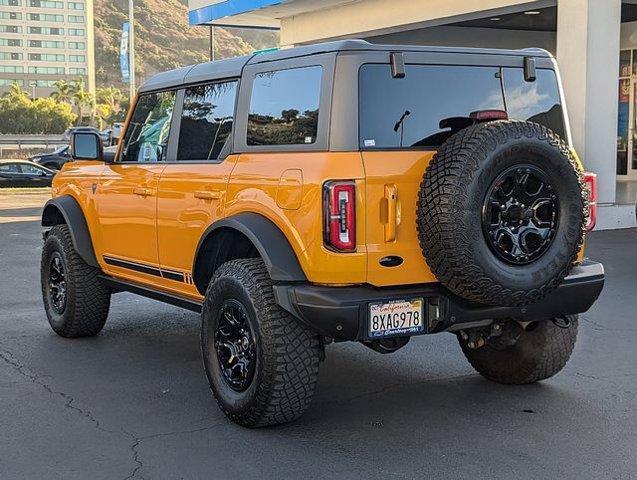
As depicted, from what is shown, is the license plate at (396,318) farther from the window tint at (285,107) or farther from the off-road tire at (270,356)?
the window tint at (285,107)

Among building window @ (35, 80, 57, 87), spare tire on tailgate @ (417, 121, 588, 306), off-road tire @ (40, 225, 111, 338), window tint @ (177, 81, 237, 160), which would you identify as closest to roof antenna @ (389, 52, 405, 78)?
spare tire on tailgate @ (417, 121, 588, 306)

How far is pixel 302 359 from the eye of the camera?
460cm

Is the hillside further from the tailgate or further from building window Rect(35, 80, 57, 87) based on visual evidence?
the tailgate

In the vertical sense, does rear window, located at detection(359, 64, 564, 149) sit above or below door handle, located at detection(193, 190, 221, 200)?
above

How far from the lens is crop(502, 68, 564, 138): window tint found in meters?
5.11

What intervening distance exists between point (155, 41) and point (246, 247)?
185894mm

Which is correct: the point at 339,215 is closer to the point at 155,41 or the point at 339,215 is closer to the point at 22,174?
the point at 22,174

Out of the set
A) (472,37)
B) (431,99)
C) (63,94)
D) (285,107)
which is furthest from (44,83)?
(431,99)

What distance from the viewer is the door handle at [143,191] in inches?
237

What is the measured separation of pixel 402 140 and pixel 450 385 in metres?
1.87

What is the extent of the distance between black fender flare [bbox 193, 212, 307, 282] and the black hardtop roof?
37.6 inches

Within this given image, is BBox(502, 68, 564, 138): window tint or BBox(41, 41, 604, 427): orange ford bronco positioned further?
BBox(502, 68, 564, 138): window tint

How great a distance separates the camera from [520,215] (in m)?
4.48

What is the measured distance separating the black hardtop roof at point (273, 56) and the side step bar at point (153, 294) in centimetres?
143
